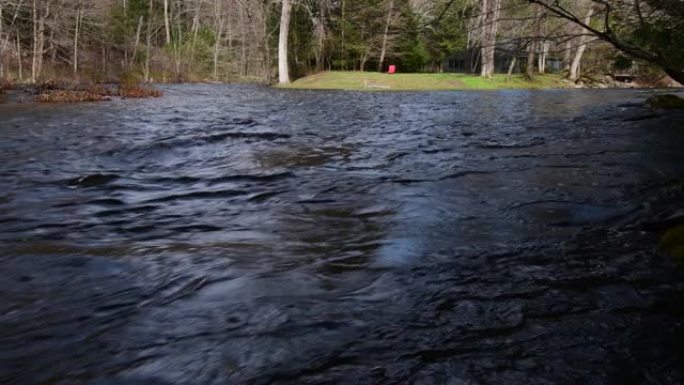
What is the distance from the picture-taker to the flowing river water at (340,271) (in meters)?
2.85

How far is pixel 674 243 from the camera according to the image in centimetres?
423

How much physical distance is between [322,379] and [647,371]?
5.61ft

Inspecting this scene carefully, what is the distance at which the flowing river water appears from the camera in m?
2.85

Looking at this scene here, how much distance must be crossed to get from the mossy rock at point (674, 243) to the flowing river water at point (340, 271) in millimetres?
115

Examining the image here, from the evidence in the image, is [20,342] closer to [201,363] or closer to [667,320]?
[201,363]

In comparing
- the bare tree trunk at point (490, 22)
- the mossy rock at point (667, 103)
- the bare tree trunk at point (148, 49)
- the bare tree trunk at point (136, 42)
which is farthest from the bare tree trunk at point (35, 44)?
the mossy rock at point (667, 103)

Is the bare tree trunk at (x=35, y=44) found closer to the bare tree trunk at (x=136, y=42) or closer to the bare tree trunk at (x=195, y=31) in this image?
the bare tree trunk at (x=136, y=42)

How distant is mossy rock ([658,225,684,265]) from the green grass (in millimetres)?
30338

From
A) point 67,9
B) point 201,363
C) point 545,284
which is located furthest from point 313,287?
point 67,9

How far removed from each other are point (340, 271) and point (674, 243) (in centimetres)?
276

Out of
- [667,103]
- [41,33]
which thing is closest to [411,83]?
[667,103]

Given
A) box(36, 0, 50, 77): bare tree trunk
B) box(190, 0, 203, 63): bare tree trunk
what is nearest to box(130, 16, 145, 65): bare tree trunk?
box(190, 0, 203, 63): bare tree trunk

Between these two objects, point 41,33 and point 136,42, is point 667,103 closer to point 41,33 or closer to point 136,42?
point 41,33

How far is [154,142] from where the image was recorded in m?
11.1
